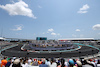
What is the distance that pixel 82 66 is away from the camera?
126 inches

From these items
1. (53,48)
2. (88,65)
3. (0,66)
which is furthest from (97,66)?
(53,48)

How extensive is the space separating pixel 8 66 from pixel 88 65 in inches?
185

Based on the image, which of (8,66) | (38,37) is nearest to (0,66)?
(8,66)

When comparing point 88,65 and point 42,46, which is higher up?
point 88,65

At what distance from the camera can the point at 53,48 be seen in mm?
21531

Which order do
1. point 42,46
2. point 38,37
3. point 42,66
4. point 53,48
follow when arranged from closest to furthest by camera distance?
point 42,66 < point 53,48 < point 42,46 < point 38,37

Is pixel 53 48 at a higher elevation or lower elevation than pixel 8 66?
lower

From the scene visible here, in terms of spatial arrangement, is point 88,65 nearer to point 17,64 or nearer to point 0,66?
point 17,64

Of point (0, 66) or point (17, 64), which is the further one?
point (0, 66)

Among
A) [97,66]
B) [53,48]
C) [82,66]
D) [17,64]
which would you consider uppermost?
[17,64]

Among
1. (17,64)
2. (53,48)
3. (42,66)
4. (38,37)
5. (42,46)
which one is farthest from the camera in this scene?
(38,37)

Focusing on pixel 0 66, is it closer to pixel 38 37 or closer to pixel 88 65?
pixel 88 65

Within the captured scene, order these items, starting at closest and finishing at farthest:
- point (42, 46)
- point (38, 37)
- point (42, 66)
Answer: point (42, 66), point (42, 46), point (38, 37)

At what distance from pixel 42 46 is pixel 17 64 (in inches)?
822
